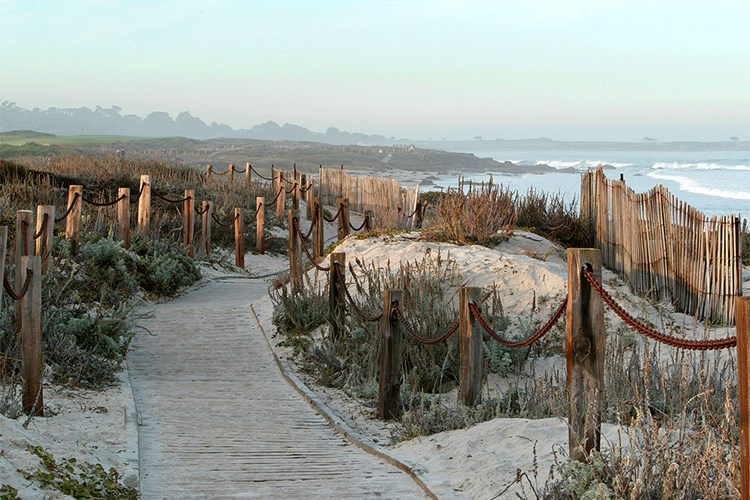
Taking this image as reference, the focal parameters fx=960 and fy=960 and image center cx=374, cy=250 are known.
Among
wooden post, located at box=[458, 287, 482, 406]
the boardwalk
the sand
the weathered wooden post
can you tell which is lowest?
the boardwalk

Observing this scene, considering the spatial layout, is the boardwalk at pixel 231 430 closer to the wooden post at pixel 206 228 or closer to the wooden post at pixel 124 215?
the wooden post at pixel 124 215

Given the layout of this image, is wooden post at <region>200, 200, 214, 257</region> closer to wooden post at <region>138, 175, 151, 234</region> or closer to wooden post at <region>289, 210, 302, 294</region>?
wooden post at <region>138, 175, 151, 234</region>

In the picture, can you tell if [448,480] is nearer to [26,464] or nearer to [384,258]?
[26,464]

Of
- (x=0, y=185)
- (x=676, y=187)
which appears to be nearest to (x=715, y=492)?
(x=0, y=185)

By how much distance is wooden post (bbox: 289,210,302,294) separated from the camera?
12983 millimetres

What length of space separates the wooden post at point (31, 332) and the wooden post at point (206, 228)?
492 inches

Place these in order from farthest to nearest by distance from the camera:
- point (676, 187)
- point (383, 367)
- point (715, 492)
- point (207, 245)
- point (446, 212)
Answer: point (676, 187)
point (207, 245)
point (446, 212)
point (383, 367)
point (715, 492)

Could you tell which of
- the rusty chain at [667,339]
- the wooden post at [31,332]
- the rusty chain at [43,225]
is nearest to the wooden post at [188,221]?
the rusty chain at [43,225]

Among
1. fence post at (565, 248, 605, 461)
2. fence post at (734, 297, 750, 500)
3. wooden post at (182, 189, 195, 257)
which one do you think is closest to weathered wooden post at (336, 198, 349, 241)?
wooden post at (182, 189, 195, 257)

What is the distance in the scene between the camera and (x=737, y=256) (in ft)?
40.2

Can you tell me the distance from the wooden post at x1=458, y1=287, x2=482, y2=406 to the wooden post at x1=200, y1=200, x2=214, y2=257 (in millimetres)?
12581

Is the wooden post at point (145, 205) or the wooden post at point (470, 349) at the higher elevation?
the wooden post at point (145, 205)

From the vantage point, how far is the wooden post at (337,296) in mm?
11203

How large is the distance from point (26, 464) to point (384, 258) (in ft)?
31.4
